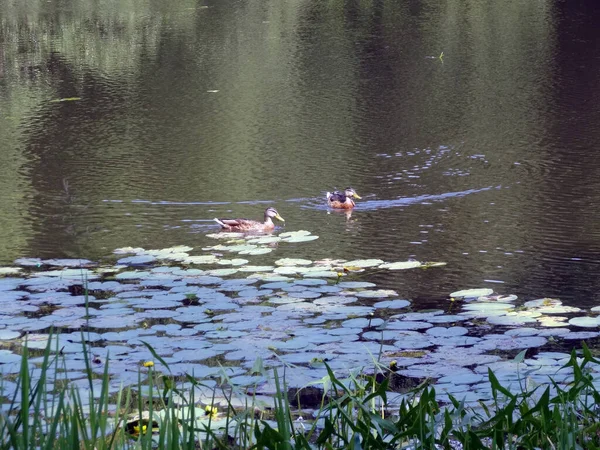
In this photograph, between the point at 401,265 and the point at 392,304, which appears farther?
the point at 401,265

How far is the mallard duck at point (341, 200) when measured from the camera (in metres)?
8.23

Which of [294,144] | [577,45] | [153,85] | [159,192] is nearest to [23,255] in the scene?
[159,192]

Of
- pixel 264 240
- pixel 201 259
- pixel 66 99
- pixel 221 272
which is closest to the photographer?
pixel 221 272

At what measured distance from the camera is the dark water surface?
24.1 feet

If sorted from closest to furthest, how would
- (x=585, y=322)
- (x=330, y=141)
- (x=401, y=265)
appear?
(x=585, y=322)
(x=401, y=265)
(x=330, y=141)

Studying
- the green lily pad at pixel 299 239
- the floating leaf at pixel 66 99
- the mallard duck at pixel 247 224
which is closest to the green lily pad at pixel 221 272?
the green lily pad at pixel 299 239

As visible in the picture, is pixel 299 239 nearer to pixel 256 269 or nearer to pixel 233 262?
pixel 233 262

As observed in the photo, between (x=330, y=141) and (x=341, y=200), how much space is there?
2.88 m

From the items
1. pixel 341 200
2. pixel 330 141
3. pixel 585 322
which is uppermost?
pixel 330 141

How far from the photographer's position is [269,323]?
17.3 ft

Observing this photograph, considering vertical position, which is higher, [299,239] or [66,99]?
[66,99]

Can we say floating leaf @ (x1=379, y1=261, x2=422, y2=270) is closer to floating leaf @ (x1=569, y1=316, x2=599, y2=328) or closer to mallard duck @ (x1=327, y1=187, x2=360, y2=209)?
floating leaf @ (x1=569, y1=316, x2=599, y2=328)

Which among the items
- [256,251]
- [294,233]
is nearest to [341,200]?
[294,233]

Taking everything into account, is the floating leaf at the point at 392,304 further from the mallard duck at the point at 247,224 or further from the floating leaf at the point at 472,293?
the mallard duck at the point at 247,224
